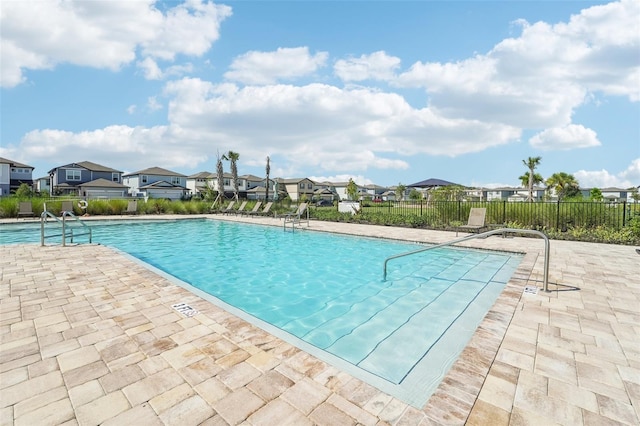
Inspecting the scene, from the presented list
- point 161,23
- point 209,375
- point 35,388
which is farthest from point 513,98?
point 35,388

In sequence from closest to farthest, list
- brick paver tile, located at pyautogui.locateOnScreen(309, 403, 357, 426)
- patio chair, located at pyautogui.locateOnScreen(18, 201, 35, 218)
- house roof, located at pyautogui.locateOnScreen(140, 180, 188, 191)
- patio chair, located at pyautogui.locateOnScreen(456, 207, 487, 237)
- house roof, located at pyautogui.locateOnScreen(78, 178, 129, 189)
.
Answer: brick paver tile, located at pyautogui.locateOnScreen(309, 403, 357, 426) → patio chair, located at pyautogui.locateOnScreen(456, 207, 487, 237) → patio chair, located at pyautogui.locateOnScreen(18, 201, 35, 218) → house roof, located at pyautogui.locateOnScreen(78, 178, 129, 189) → house roof, located at pyautogui.locateOnScreen(140, 180, 188, 191)

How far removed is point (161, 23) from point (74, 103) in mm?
8265

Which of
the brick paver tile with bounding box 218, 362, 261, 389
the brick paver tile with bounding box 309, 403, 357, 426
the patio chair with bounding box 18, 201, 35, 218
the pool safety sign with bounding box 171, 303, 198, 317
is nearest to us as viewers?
the brick paver tile with bounding box 309, 403, 357, 426

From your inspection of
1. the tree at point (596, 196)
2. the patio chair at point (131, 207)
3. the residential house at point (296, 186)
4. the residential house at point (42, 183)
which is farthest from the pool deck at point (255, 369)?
the residential house at point (42, 183)

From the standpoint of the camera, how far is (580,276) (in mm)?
5113

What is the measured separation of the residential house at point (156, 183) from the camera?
41000 mm

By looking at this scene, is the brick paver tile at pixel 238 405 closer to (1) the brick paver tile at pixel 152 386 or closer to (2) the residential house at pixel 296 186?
(1) the brick paver tile at pixel 152 386

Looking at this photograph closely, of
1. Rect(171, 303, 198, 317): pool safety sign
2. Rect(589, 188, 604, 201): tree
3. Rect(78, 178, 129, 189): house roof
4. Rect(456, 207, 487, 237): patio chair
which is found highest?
Rect(78, 178, 129, 189): house roof

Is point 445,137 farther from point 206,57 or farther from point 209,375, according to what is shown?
point 209,375

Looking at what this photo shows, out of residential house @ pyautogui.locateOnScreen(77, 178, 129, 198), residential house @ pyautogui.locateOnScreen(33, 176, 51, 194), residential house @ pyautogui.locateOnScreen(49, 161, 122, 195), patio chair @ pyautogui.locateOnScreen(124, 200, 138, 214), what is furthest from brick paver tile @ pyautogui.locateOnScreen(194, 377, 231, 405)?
residential house @ pyautogui.locateOnScreen(33, 176, 51, 194)

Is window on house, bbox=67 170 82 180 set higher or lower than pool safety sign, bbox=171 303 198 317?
higher

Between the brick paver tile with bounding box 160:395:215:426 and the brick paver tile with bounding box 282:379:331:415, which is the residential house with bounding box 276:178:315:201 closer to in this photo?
the brick paver tile with bounding box 282:379:331:415

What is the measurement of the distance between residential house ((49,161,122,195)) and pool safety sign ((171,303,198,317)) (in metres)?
44.3

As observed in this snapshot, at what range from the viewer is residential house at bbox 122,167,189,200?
135ft
